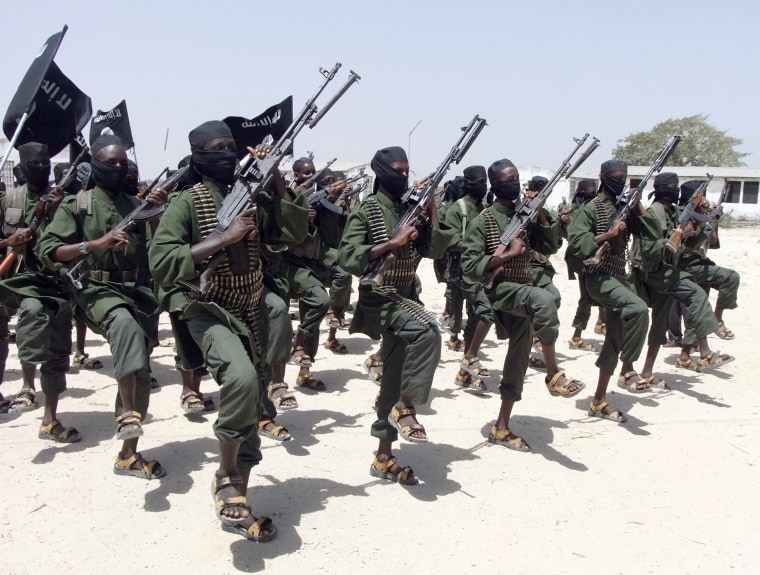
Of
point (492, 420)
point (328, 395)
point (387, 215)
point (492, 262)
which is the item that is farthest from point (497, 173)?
point (328, 395)

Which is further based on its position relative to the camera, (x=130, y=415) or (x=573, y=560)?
(x=130, y=415)

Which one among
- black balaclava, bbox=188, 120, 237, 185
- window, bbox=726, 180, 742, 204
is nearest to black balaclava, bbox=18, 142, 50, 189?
black balaclava, bbox=188, 120, 237, 185

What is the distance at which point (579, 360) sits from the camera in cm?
845

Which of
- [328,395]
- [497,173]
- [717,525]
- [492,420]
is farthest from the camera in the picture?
[328,395]

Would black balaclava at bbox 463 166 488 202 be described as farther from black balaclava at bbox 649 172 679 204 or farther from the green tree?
the green tree

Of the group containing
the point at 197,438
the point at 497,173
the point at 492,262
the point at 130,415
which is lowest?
the point at 197,438

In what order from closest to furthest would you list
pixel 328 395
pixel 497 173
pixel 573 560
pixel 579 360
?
1. pixel 573 560
2. pixel 497 173
3. pixel 328 395
4. pixel 579 360

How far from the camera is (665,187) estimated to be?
7.61 meters

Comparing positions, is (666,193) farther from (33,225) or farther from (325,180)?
(33,225)

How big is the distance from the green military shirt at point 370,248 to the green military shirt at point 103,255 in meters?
1.49

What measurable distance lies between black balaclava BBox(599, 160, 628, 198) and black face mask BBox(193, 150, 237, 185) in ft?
12.8

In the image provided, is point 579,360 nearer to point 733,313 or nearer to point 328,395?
point 328,395

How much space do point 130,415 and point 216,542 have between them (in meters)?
1.09

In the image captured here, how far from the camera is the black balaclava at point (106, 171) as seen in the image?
4.79 m
